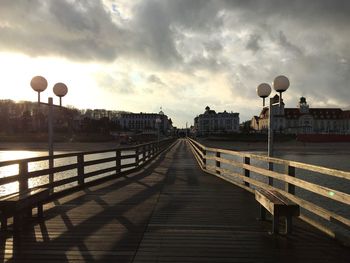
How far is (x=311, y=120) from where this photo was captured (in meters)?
156

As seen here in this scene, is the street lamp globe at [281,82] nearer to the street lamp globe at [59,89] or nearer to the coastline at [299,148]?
the street lamp globe at [59,89]

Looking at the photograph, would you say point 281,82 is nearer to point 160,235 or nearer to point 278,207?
point 278,207

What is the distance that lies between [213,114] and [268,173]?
595ft

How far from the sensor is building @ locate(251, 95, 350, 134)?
15550cm

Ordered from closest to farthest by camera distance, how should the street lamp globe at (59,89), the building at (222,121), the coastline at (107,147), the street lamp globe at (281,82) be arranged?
the street lamp globe at (281,82), the street lamp globe at (59,89), the coastline at (107,147), the building at (222,121)

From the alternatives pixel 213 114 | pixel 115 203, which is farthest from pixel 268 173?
pixel 213 114

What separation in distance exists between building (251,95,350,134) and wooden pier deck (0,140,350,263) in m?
149

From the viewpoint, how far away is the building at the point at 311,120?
15550cm

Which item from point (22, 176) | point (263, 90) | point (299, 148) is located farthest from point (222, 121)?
point (22, 176)

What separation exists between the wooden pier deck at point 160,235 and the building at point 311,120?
149 metres

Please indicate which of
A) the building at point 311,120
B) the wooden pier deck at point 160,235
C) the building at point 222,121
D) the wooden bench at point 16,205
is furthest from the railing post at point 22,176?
the building at point 222,121

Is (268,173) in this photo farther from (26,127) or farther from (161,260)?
(26,127)

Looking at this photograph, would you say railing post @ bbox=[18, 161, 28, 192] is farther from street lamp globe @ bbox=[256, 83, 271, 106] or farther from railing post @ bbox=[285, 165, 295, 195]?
street lamp globe @ bbox=[256, 83, 271, 106]

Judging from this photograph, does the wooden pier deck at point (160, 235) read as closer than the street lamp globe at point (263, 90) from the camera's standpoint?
Yes
